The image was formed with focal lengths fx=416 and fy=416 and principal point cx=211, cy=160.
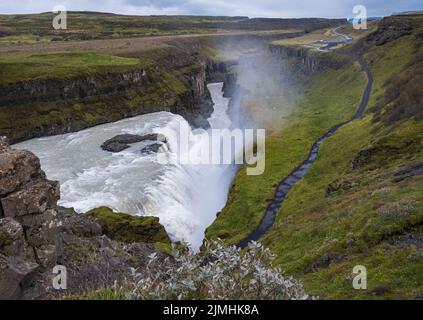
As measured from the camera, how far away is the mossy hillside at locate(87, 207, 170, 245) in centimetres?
4197

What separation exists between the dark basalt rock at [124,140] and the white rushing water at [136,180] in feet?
4.23

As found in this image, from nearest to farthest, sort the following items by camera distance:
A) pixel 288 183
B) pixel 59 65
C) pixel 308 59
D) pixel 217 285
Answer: pixel 217 285
pixel 288 183
pixel 59 65
pixel 308 59

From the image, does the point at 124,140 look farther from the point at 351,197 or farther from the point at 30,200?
the point at 30,200

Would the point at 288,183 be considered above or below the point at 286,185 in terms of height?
above

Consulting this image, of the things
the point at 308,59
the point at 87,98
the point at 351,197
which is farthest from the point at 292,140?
the point at 308,59

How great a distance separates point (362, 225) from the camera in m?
30.8

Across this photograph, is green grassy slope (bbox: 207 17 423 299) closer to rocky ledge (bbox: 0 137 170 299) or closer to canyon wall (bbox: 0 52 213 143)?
rocky ledge (bbox: 0 137 170 299)

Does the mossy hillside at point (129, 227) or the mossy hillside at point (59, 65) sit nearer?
the mossy hillside at point (129, 227)

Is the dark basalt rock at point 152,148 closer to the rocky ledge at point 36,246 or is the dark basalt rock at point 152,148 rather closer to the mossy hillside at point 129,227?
the mossy hillside at point 129,227

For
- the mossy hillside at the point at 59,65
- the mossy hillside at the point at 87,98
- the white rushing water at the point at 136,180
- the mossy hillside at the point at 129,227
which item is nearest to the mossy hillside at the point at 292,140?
the white rushing water at the point at 136,180

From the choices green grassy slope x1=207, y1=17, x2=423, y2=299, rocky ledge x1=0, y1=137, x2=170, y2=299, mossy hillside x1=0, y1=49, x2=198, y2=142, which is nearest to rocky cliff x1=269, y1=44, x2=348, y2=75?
green grassy slope x1=207, y1=17, x2=423, y2=299

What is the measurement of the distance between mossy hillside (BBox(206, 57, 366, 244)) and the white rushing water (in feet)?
11.9

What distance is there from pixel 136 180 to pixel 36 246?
32966 millimetres

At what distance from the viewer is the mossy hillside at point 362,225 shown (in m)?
23.0
